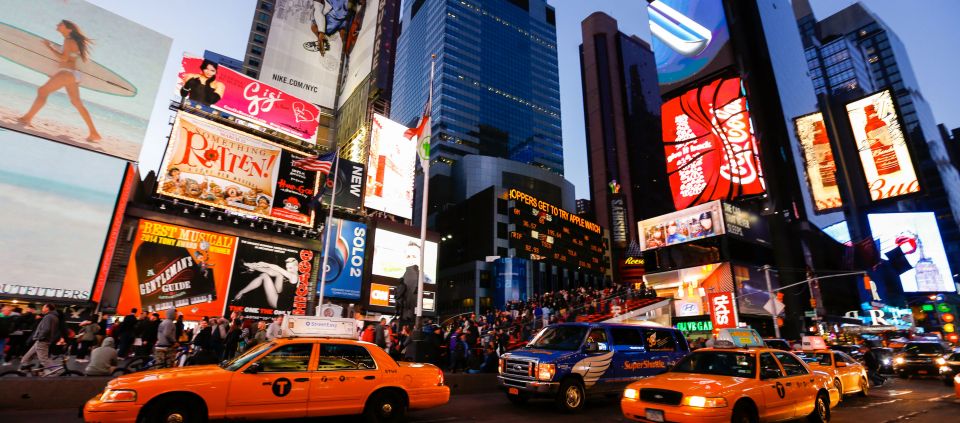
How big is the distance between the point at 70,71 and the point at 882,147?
197ft

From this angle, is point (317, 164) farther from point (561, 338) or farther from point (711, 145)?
point (711, 145)

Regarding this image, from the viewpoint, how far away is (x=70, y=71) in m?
29.4

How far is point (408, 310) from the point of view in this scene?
14.7m

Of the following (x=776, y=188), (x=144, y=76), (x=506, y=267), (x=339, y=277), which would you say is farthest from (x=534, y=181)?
(x=144, y=76)

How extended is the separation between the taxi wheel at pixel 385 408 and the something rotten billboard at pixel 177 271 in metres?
29.0

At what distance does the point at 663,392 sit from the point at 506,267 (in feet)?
206

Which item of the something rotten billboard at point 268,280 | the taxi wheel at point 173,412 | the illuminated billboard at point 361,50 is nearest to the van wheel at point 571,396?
the taxi wheel at point 173,412

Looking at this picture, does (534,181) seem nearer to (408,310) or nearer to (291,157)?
(291,157)

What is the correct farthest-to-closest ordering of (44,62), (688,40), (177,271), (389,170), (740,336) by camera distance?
(688,40) → (389,170) → (177,271) → (44,62) → (740,336)

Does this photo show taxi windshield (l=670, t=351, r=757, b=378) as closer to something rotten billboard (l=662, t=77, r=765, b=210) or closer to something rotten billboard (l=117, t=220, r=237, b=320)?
something rotten billboard (l=117, t=220, r=237, b=320)

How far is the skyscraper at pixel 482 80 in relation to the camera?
379 feet

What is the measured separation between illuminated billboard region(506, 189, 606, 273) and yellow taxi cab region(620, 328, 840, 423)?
65.6 m

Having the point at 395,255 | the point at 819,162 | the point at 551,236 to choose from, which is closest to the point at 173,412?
the point at 395,255

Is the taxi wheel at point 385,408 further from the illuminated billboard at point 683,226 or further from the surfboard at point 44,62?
the illuminated billboard at point 683,226
